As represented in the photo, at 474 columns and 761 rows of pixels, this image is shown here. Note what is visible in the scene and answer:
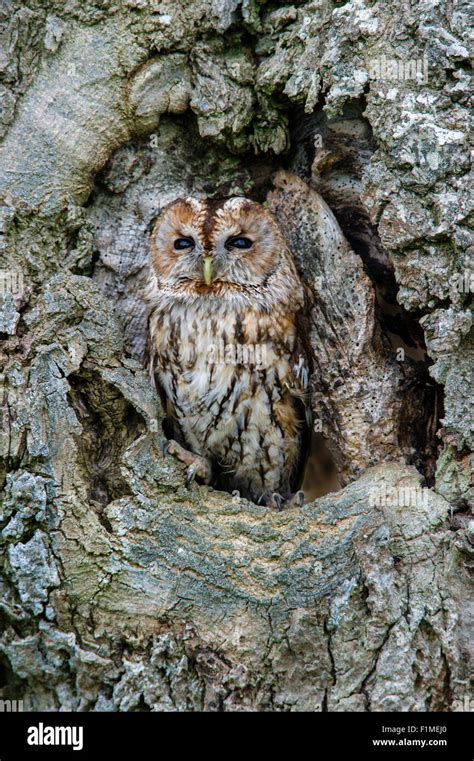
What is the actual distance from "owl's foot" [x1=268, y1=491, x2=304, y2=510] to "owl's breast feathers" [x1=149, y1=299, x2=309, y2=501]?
0.18 metres

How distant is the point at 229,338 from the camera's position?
10.6 ft

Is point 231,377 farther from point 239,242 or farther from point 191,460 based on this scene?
point 239,242

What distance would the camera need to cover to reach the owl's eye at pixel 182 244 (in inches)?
125

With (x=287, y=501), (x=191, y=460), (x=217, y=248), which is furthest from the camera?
(x=287, y=501)

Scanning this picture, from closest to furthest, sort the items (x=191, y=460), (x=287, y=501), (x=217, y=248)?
(x=191, y=460), (x=217, y=248), (x=287, y=501)

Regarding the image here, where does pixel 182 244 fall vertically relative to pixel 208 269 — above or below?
above

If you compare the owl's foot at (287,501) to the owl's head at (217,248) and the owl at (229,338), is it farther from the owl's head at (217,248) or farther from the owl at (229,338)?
the owl's head at (217,248)

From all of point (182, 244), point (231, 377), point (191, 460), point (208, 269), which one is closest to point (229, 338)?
point (231, 377)

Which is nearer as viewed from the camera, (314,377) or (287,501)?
(314,377)

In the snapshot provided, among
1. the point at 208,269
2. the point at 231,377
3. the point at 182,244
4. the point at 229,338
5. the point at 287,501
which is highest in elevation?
the point at 182,244

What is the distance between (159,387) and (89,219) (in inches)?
29.5

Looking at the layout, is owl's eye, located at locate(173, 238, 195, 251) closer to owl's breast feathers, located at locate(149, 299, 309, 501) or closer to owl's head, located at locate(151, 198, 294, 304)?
owl's head, located at locate(151, 198, 294, 304)

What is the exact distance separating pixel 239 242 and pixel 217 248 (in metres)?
0.12
